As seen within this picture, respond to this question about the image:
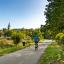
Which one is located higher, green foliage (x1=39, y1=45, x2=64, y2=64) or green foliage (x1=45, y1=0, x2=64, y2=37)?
green foliage (x1=45, y1=0, x2=64, y2=37)

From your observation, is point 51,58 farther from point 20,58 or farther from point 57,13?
point 57,13

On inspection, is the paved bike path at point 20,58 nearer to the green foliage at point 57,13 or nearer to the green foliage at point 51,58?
the green foliage at point 51,58

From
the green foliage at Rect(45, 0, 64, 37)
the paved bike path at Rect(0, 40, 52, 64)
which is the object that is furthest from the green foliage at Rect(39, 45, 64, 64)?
the green foliage at Rect(45, 0, 64, 37)

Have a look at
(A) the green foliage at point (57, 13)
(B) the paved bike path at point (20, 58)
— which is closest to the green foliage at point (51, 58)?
(B) the paved bike path at point (20, 58)

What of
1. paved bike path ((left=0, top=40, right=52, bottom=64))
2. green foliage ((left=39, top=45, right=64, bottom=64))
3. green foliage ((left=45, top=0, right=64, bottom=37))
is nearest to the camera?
green foliage ((left=39, top=45, right=64, bottom=64))

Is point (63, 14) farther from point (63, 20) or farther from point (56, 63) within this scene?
point (56, 63)

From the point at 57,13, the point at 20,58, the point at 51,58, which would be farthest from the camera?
the point at 57,13

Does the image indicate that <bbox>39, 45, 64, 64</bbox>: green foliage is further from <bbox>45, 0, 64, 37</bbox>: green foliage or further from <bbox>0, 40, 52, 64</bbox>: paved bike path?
<bbox>45, 0, 64, 37</bbox>: green foliage

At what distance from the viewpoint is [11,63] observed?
1734 centimetres

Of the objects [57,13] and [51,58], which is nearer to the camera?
[51,58]

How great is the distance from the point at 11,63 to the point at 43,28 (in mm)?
41752

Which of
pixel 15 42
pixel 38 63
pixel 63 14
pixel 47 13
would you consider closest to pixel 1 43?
pixel 15 42

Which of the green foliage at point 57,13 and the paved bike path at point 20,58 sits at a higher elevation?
the green foliage at point 57,13

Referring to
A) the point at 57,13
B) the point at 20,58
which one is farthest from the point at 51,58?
the point at 57,13
